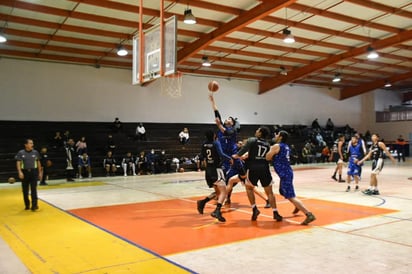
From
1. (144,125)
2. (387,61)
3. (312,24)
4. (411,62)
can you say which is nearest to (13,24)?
(144,125)

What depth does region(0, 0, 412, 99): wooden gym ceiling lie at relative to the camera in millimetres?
15242

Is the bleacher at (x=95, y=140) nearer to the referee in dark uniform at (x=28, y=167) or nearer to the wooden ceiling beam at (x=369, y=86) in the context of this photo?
the referee in dark uniform at (x=28, y=167)

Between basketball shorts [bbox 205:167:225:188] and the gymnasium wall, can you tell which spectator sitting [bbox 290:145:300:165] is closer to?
the gymnasium wall

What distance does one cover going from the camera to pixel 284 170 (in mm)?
7484

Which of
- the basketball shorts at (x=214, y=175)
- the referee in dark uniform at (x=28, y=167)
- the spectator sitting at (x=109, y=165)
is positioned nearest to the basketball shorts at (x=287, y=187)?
the basketball shorts at (x=214, y=175)

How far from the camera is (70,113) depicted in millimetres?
22031

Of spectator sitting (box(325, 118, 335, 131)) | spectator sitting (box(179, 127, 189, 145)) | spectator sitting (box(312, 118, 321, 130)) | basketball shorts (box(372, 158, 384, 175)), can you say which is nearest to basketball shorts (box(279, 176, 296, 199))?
basketball shorts (box(372, 158, 384, 175))

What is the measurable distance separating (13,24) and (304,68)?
17423 mm

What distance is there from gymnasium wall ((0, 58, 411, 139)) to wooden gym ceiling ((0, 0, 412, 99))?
773mm

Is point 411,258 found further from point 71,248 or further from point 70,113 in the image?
point 70,113

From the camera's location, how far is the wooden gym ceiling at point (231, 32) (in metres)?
15.2

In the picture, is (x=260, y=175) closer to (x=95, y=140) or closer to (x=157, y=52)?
(x=157, y=52)

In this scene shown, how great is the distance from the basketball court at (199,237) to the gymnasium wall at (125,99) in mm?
11486

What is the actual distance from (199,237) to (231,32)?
12371 mm
